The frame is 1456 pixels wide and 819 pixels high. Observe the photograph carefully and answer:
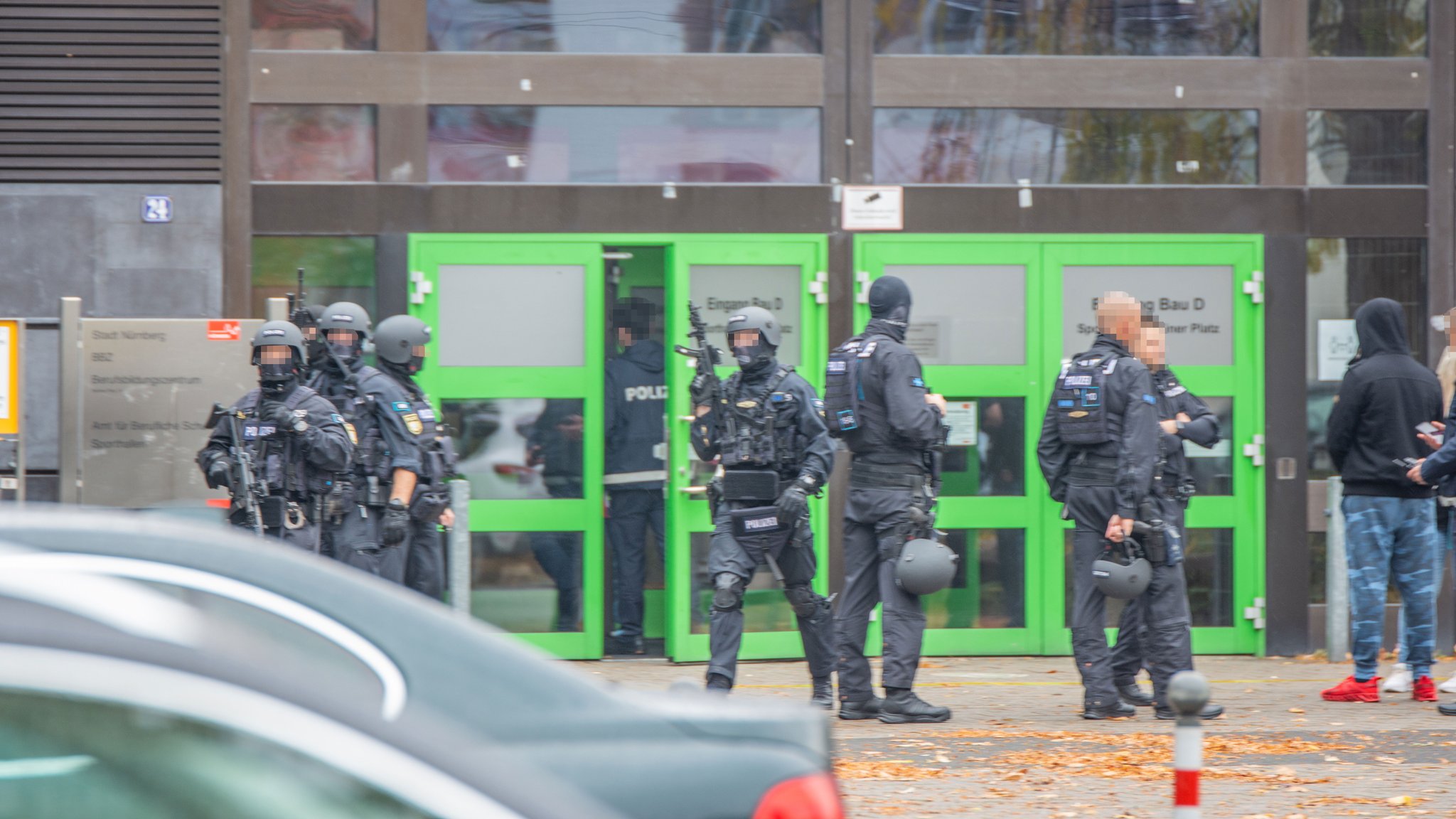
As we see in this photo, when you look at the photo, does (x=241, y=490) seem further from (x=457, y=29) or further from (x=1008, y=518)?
(x=1008, y=518)

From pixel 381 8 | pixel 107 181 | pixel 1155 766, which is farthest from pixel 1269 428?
pixel 107 181

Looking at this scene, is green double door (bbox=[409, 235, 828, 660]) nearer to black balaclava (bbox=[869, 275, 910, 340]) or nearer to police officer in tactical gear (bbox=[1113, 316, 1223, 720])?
black balaclava (bbox=[869, 275, 910, 340])

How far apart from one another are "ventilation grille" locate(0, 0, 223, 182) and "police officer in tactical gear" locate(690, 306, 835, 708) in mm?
3852

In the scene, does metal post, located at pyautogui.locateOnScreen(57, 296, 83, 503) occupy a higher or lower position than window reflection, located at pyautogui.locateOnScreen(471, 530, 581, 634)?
higher

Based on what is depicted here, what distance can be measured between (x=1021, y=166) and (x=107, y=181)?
18.6ft

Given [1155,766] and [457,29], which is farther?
[457,29]

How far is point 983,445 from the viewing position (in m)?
10.2

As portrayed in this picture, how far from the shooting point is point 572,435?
32.9ft

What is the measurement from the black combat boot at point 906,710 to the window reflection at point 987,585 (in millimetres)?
2305

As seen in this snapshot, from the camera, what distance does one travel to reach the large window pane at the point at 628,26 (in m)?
10.1

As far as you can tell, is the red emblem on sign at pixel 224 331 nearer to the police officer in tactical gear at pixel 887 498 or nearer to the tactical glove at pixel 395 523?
the tactical glove at pixel 395 523

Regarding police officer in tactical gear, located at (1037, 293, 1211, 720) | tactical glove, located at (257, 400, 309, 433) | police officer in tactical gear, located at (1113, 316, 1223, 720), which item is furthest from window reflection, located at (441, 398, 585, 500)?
police officer in tactical gear, located at (1113, 316, 1223, 720)

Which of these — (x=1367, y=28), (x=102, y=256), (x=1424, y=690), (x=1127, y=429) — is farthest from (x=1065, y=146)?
(x=102, y=256)

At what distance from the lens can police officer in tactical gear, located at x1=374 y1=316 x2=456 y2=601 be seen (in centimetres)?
838
